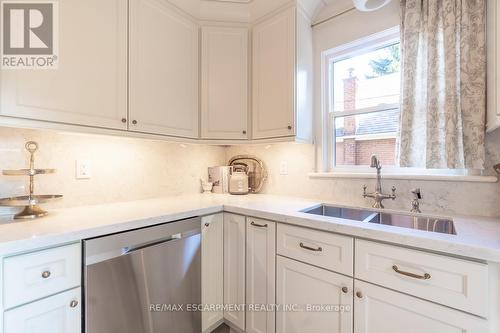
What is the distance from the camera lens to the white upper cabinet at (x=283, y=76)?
165 centimetres

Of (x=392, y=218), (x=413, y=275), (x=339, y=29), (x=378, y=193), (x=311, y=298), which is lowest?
(x=311, y=298)

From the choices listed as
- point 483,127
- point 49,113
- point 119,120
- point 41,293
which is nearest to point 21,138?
point 49,113

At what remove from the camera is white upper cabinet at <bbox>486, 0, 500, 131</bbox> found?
957 mm

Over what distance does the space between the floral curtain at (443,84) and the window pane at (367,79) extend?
202mm

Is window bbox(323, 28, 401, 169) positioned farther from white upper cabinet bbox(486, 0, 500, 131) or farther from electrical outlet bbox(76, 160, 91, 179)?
electrical outlet bbox(76, 160, 91, 179)

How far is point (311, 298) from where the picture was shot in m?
1.19

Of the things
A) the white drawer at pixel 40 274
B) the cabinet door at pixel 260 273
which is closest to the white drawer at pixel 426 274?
the cabinet door at pixel 260 273

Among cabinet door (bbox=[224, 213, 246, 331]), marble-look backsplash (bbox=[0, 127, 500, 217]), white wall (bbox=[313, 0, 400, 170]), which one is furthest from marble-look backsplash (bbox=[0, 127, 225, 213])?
white wall (bbox=[313, 0, 400, 170])

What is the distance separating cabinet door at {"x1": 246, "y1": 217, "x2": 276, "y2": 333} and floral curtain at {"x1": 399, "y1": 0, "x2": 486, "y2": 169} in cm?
91

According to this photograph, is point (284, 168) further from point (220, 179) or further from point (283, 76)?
point (283, 76)

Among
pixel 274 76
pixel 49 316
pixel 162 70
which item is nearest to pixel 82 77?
pixel 162 70

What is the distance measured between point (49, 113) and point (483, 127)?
213cm

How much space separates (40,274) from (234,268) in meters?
0.98

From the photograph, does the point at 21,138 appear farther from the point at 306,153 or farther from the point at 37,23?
the point at 306,153
